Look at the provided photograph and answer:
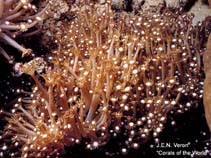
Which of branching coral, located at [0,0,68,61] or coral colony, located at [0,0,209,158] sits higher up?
branching coral, located at [0,0,68,61]

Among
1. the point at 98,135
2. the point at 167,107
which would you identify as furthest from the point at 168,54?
the point at 98,135

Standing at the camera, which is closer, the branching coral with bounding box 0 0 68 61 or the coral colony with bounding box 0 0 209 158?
the coral colony with bounding box 0 0 209 158

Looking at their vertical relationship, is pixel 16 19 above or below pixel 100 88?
above

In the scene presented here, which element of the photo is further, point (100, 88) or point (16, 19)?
point (16, 19)

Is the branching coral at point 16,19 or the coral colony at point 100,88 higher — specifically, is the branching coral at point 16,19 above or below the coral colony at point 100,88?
above

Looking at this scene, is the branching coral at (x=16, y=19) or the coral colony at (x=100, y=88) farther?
the branching coral at (x=16, y=19)

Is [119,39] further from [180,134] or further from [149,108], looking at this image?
[180,134]
